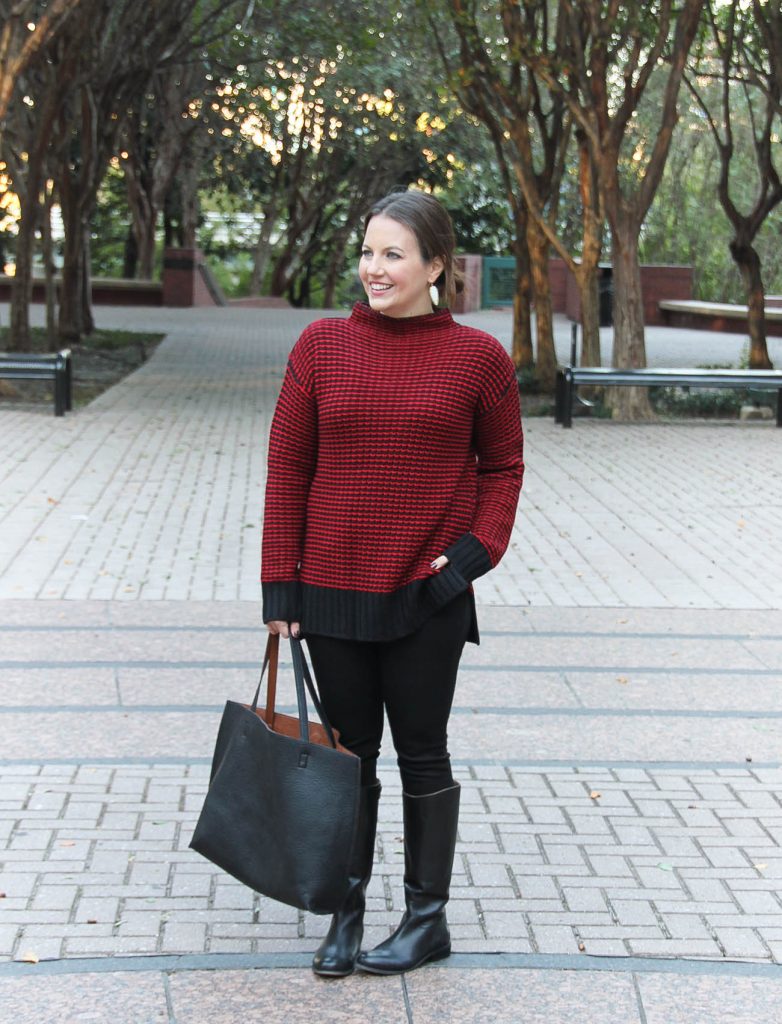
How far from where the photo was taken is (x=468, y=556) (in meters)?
3.52

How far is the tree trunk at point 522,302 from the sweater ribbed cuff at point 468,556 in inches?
609

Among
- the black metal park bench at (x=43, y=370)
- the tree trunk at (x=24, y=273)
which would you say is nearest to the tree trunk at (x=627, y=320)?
the black metal park bench at (x=43, y=370)

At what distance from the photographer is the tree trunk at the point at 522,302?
19000mm

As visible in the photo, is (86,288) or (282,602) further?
(86,288)

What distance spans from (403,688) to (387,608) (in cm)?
21

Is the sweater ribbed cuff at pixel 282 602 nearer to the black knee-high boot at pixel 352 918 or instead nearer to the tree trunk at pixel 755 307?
the black knee-high boot at pixel 352 918

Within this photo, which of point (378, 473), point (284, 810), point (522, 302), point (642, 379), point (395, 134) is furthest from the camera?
point (395, 134)

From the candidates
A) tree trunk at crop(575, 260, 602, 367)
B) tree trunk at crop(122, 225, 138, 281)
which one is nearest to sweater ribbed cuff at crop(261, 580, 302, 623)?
tree trunk at crop(575, 260, 602, 367)

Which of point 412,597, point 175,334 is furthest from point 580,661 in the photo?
point 175,334

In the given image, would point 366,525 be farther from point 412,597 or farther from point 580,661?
point 580,661

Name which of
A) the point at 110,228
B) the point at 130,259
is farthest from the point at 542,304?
the point at 110,228

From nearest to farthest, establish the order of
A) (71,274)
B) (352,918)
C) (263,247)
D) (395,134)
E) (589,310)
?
(352,918)
(589,310)
(71,274)
(395,134)
(263,247)

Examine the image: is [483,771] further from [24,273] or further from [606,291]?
[606,291]

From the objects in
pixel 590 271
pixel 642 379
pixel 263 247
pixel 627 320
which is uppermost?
pixel 263 247
